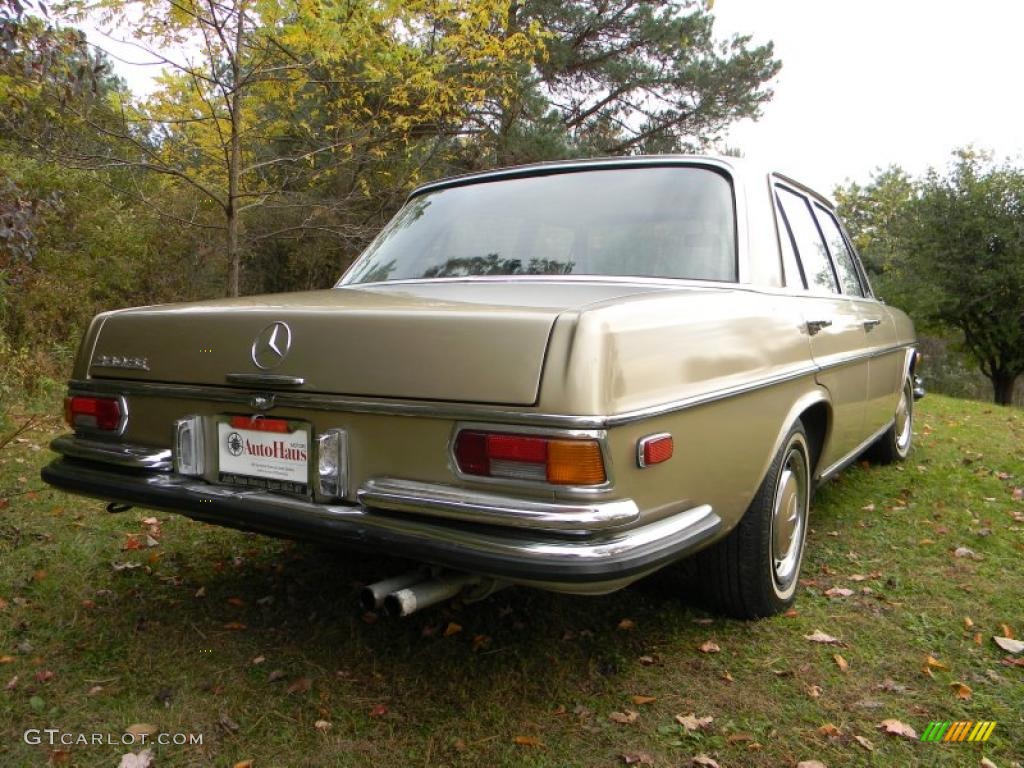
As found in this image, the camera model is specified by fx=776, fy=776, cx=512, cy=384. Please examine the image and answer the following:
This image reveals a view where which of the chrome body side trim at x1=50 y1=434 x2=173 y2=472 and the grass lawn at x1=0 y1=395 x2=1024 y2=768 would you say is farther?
the chrome body side trim at x1=50 y1=434 x2=173 y2=472

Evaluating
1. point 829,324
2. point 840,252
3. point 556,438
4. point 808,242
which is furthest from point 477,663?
point 840,252

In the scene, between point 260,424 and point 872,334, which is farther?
point 872,334

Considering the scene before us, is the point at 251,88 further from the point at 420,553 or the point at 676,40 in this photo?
the point at 676,40

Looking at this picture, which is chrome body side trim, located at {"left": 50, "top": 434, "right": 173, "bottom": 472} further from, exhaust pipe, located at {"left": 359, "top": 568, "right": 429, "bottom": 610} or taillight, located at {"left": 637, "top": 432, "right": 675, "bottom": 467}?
taillight, located at {"left": 637, "top": 432, "right": 675, "bottom": 467}

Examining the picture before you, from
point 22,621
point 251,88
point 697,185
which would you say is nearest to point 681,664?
point 697,185

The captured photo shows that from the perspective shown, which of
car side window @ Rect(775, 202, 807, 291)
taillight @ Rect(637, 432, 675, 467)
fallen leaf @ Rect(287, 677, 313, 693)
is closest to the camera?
taillight @ Rect(637, 432, 675, 467)

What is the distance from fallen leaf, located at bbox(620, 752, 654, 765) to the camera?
2.13m

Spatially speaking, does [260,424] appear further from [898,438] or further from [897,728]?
[898,438]

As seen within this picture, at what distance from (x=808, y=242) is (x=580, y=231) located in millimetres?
1429

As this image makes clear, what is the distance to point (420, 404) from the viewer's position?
79.6 inches

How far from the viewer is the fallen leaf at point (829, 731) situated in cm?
227

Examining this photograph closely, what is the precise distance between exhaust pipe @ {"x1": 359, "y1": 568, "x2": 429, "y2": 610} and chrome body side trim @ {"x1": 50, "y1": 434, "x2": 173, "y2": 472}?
0.85 meters

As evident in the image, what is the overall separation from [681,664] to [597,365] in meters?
1.30

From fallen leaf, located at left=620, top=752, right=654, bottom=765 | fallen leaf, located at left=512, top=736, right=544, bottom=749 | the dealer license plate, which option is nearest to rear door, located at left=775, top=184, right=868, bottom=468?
fallen leaf, located at left=620, top=752, right=654, bottom=765
